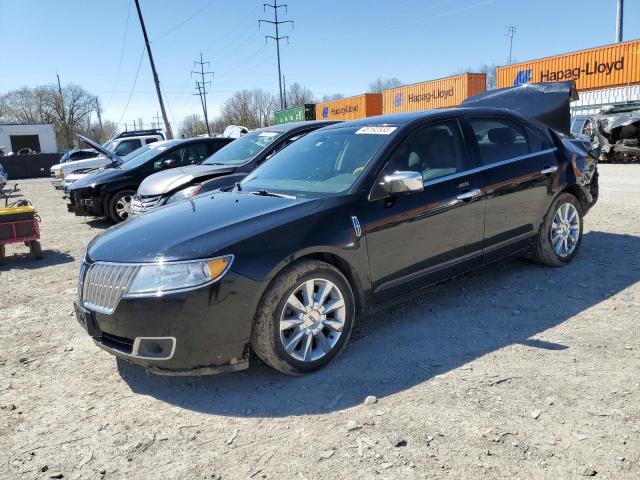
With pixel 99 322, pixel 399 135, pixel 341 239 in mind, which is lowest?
pixel 99 322

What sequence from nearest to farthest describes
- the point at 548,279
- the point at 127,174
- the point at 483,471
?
the point at 483,471, the point at 548,279, the point at 127,174

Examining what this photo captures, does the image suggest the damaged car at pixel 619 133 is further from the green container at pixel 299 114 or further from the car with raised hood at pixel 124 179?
the green container at pixel 299 114

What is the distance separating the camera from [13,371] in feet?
11.9

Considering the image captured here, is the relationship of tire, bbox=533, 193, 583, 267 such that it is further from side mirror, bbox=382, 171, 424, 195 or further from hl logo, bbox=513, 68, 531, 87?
hl logo, bbox=513, 68, 531, 87

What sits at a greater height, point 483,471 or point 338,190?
point 338,190

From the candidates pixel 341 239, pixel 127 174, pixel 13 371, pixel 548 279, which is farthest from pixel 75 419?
pixel 127 174

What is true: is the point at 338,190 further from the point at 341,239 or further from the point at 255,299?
the point at 255,299

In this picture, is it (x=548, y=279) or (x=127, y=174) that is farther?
(x=127, y=174)

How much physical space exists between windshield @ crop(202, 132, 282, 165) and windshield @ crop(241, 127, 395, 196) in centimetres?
280

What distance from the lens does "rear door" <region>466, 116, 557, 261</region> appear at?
171 inches

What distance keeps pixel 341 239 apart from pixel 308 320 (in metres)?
0.57

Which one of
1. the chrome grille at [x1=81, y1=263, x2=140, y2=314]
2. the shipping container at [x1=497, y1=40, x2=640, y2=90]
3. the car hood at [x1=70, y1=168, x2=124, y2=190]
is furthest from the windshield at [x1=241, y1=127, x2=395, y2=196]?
the shipping container at [x1=497, y1=40, x2=640, y2=90]

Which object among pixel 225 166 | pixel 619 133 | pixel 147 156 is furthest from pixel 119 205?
pixel 619 133

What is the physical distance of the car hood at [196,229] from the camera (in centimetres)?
301
